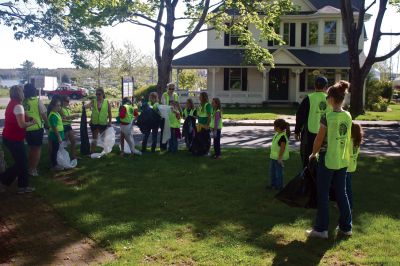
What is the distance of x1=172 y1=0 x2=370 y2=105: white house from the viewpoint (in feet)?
111

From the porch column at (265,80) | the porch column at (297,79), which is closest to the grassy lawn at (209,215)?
the porch column at (265,80)

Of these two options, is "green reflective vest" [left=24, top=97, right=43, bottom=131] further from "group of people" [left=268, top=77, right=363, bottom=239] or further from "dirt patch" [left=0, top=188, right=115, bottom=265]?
"group of people" [left=268, top=77, right=363, bottom=239]

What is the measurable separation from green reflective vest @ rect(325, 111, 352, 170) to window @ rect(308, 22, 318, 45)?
102ft

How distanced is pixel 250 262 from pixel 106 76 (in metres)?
55.6

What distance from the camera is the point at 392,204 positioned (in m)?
7.41

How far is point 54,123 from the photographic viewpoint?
31.9 ft

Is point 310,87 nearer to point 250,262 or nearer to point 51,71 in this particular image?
point 250,262

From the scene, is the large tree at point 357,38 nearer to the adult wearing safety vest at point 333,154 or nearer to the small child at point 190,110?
the small child at point 190,110

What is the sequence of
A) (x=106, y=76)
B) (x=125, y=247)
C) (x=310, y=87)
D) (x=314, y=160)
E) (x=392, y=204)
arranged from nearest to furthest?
(x=125, y=247) → (x=314, y=160) → (x=392, y=204) → (x=310, y=87) → (x=106, y=76)

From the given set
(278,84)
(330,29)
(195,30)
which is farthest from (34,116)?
(330,29)

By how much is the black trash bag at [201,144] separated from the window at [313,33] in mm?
25734

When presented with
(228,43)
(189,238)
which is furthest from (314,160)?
(228,43)

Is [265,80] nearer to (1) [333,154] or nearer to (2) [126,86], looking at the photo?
(2) [126,86]

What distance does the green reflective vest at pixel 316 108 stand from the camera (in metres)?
7.04
